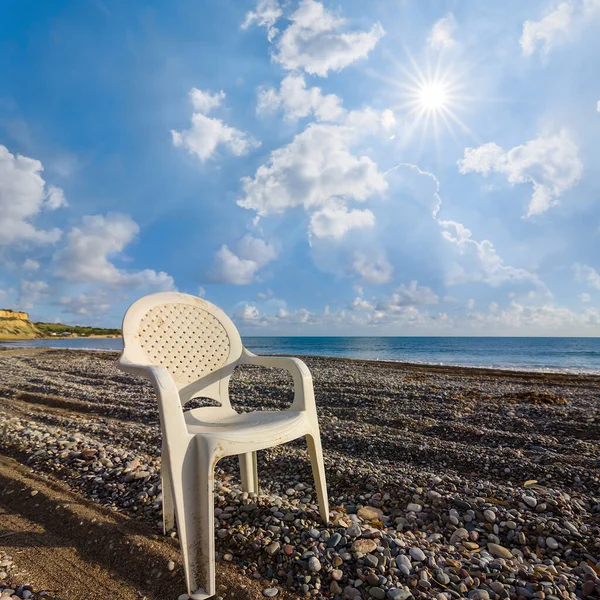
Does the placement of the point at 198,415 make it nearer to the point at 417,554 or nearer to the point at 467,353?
the point at 417,554

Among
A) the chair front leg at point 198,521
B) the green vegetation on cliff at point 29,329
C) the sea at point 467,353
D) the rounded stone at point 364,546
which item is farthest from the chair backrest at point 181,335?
the green vegetation on cliff at point 29,329

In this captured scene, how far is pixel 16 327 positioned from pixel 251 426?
2960 inches

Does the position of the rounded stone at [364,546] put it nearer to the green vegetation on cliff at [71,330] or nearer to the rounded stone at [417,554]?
the rounded stone at [417,554]

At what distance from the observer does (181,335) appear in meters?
2.90

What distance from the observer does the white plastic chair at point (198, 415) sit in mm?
Result: 1793

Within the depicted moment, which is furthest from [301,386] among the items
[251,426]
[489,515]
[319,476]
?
[489,515]

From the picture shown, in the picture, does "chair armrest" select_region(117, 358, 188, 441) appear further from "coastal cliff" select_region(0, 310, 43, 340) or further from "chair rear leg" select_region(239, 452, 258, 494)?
"coastal cliff" select_region(0, 310, 43, 340)

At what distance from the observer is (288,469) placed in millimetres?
3566

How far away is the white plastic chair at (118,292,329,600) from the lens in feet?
5.88

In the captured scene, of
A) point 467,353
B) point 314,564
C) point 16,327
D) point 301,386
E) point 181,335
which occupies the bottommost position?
point 467,353

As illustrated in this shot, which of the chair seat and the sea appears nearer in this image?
the chair seat

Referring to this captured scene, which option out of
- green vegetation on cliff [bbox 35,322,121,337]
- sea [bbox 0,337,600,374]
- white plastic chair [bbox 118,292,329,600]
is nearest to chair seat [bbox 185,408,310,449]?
white plastic chair [bbox 118,292,329,600]

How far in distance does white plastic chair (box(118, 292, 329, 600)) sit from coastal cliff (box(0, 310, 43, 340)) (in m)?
67.4

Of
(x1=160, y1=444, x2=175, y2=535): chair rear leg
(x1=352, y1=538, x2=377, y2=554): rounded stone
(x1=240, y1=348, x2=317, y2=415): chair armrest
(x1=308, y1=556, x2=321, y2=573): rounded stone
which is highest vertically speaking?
(x1=240, y1=348, x2=317, y2=415): chair armrest
